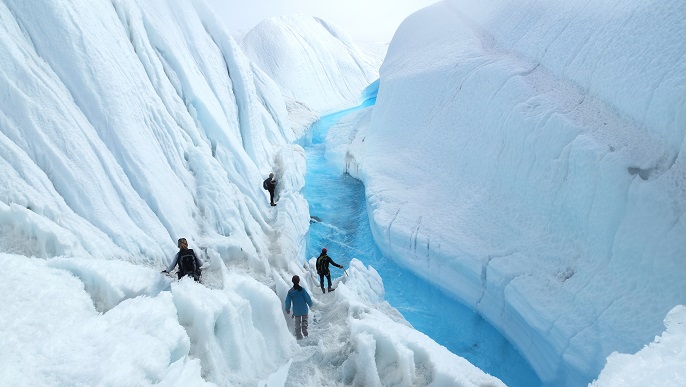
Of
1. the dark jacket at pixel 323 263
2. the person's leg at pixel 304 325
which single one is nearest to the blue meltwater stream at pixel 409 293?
the dark jacket at pixel 323 263

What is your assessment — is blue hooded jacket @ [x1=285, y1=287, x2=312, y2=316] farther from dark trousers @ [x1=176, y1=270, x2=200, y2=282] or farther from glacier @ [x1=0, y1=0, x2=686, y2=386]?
dark trousers @ [x1=176, y1=270, x2=200, y2=282]

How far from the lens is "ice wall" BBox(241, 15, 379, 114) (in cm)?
3209

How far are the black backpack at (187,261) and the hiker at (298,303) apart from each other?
4.53 ft

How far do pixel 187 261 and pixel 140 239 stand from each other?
1.01 meters

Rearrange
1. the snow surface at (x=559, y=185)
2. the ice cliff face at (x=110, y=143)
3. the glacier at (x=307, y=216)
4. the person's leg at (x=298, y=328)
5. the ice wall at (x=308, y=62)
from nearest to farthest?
the glacier at (x=307, y=216)
the ice cliff face at (x=110, y=143)
the person's leg at (x=298, y=328)
the snow surface at (x=559, y=185)
the ice wall at (x=308, y=62)

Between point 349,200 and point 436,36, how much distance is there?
748 centimetres

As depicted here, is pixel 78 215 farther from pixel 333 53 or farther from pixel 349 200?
pixel 333 53

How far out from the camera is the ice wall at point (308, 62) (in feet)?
105

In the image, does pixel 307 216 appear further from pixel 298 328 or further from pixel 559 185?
pixel 559 185

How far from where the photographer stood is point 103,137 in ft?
22.6

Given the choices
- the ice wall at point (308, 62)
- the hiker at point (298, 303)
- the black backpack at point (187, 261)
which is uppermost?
the black backpack at point (187, 261)

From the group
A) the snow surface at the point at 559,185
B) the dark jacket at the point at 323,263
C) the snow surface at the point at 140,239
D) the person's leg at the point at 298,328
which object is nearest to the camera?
the snow surface at the point at 140,239

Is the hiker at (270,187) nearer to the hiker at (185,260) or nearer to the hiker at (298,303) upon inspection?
the hiker at (185,260)

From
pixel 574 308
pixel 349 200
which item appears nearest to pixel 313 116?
pixel 349 200
